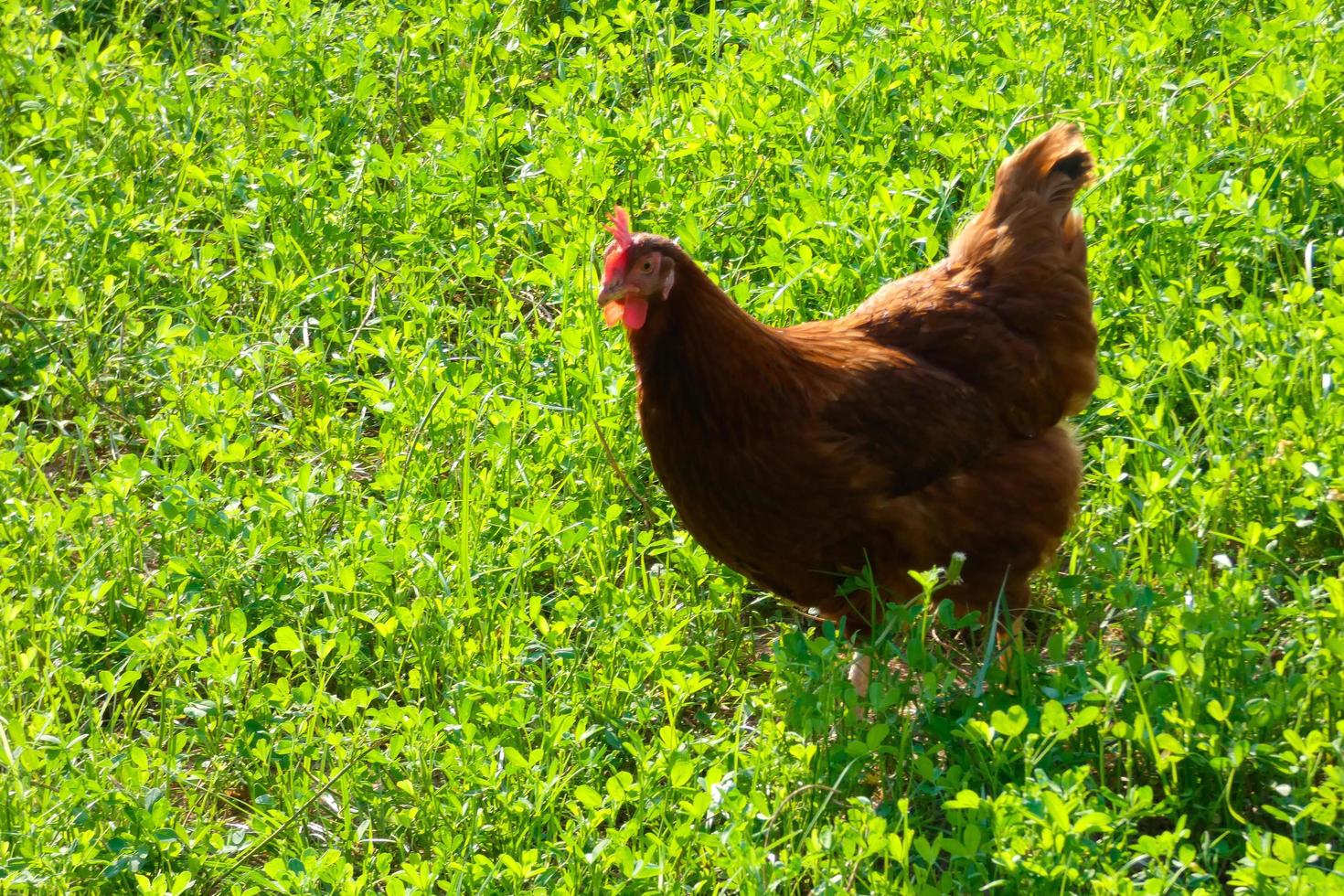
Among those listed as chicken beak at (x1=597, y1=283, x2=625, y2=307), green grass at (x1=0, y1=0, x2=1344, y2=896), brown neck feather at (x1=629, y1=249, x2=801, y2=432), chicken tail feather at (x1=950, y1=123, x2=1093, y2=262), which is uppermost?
chicken tail feather at (x1=950, y1=123, x2=1093, y2=262)

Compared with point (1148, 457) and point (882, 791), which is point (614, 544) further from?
point (1148, 457)

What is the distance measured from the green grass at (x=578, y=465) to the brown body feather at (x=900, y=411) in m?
0.24

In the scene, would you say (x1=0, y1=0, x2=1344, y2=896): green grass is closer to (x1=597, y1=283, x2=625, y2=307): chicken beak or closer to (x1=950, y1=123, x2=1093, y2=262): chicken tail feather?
(x1=950, y1=123, x2=1093, y2=262): chicken tail feather

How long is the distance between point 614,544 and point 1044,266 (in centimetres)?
154

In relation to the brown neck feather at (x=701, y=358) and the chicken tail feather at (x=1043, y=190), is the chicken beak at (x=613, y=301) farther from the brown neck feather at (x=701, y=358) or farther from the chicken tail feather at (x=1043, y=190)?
the chicken tail feather at (x=1043, y=190)

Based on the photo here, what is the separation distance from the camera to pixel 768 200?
5.44 meters

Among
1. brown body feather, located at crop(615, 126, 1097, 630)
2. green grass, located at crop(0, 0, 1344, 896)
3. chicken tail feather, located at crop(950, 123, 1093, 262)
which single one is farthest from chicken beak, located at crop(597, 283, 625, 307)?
chicken tail feather, located at crop(950, 123, 1093, 262)

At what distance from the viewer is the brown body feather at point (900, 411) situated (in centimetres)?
377

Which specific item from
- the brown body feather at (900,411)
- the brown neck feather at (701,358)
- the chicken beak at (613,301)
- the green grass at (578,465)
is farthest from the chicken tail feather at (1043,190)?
the chicken beak at (613,301)

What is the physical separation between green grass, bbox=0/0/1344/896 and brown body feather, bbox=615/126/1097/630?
242 millimetres

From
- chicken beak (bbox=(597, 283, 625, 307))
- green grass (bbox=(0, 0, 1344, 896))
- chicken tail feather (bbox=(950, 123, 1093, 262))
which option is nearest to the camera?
green grass (bbox=(0, 0, 1344, 896))

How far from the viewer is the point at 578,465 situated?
4562 mm

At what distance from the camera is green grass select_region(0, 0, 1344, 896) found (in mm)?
3375

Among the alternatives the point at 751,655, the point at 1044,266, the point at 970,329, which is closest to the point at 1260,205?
the point at 1044,266
